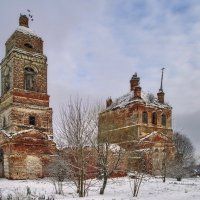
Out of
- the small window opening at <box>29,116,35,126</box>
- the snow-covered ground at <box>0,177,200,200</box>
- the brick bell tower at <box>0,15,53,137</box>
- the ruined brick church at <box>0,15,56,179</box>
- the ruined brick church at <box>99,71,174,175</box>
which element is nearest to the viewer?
the snow-covered ground at <box>0,177,200,200</box>

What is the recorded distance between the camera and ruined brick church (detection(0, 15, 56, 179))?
29.4 meters

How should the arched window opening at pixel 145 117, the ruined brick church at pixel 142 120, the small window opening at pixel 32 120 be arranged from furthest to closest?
the arched window opening at pixel 145 117 → the ruined brick church at pixel 142 120 → the small window opening at pixel 32 120

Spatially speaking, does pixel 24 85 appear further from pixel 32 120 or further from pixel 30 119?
pixel 32 120

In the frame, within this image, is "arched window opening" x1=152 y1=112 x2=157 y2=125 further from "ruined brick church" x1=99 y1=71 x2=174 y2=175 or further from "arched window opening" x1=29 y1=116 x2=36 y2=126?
"arched window opening" x1=29 y1=116 x2=36 y2=126

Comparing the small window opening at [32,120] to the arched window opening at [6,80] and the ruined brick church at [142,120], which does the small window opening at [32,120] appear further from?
the ruined brick church at [142,120]

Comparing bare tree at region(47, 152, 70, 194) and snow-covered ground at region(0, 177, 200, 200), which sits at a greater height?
bare tree at region(47, 152, 70, 194)

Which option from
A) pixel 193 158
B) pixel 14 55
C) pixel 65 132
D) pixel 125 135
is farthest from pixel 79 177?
pixel 193 158

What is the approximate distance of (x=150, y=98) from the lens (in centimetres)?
4059

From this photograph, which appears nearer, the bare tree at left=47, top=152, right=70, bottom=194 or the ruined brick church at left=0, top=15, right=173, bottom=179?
the bare tree at left=47, top=152, right=70, bottom=194

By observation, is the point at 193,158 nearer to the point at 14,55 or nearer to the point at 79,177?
the point at 14,55

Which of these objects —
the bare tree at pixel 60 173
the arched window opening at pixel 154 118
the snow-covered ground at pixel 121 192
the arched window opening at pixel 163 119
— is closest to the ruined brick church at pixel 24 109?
the snow-covered ground at pixel 121 192

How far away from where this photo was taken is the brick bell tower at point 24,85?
31250 millimetres

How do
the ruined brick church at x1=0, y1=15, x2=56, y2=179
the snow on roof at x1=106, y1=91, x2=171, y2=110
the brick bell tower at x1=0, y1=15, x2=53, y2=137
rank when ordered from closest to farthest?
1. the ruined brick church at x1=0, y1=15, x2=56, y2=179
2. the brick bell tower at x1=0, y1=15, x2=53, y2=137
3. the snow on roof at x1=106, y1=91, x2=171, y2=110

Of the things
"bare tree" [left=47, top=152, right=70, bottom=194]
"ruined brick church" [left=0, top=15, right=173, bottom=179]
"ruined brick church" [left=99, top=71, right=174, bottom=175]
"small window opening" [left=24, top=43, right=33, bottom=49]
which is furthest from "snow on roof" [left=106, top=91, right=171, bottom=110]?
"bare tree" [left=47, top=152, right=70, bottom=194]
